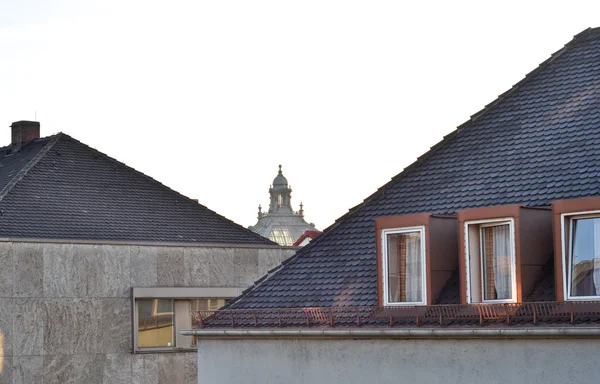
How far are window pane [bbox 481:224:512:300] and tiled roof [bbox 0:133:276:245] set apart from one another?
53.9 feet

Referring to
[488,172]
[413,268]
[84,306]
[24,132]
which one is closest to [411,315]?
[413,268]

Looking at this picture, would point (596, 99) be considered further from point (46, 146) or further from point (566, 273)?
point (46, 146)

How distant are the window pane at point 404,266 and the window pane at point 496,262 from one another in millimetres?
1325

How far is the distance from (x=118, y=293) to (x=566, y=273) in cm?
1863

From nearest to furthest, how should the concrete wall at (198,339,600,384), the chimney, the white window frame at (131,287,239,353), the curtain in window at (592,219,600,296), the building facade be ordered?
the concrete wall at (198,339,600,384), the curtain in window at (592,219,600,296), the building facade, the white window frame at (131,287,239,353), the chimney

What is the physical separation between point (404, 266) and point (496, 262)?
186cm

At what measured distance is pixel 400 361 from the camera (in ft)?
67.3

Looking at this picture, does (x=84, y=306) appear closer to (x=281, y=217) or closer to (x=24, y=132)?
(x=24, y=132)

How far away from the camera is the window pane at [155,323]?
117 feet

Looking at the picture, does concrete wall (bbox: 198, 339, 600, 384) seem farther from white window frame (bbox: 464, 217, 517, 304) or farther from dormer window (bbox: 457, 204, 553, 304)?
dormer window (bbox: 457, 204, 553, 304)

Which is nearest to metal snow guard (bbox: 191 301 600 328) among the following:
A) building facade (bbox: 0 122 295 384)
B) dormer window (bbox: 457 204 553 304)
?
dormer window (bbox: 457 204 553 304)

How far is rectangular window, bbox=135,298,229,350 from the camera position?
35812 mm

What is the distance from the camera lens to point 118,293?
35.0 m

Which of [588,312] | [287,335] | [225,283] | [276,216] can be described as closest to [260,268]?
[225,283]
